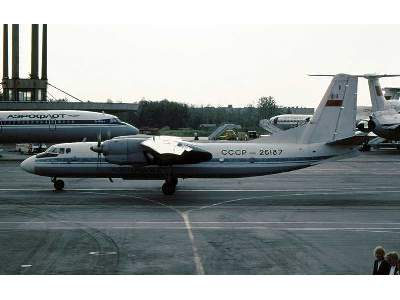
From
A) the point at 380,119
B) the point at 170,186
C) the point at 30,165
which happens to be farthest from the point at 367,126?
the point at 30,165

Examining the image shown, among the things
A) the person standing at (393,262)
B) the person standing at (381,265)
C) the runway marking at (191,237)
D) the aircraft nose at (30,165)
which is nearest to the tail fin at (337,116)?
the runway marking at (191,237)

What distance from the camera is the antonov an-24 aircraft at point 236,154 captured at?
105ft

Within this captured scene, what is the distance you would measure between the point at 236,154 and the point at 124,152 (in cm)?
700

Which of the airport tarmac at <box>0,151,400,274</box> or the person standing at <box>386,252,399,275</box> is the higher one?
the person standing at <box>386,252,399,275</box>

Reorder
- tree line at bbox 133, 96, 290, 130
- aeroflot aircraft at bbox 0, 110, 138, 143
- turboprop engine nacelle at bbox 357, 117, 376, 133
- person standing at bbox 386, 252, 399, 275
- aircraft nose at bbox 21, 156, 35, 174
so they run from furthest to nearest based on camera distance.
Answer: tree line at bbox 133, 96, 290, 130
turboprop engine nacelle at bbox 357, 117, 376, 133
aeroflot aircraft at bbox 0, 110, 138, 143
aircraft nose at bbox 21, 156, 35, 174
person standing at bbox 386, 252, 399, 275

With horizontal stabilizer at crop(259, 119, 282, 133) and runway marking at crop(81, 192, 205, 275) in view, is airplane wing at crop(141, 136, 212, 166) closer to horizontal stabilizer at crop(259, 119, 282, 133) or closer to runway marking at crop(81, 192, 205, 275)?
runway marking at crop(81, 192, 205, 275)

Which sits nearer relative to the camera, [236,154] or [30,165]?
[236,154]

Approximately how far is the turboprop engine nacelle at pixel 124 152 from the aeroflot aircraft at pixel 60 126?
2550 cm

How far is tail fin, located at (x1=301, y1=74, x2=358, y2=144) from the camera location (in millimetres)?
33250

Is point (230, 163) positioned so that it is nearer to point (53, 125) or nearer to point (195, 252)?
point (195, 252)

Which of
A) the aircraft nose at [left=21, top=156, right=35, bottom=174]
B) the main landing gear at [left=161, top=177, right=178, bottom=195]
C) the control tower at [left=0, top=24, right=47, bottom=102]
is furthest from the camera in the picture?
the control tower at [left=0, top=24, right=47, bottom=102]

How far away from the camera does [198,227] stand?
23828mm

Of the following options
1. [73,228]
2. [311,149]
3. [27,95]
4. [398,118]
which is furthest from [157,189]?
[27,95]

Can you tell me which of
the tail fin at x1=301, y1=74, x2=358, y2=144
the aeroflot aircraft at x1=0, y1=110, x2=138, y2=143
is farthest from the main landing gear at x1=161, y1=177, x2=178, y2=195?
the aeroflot aircraft at x1=0, y1=110, x2=138, y2=143
